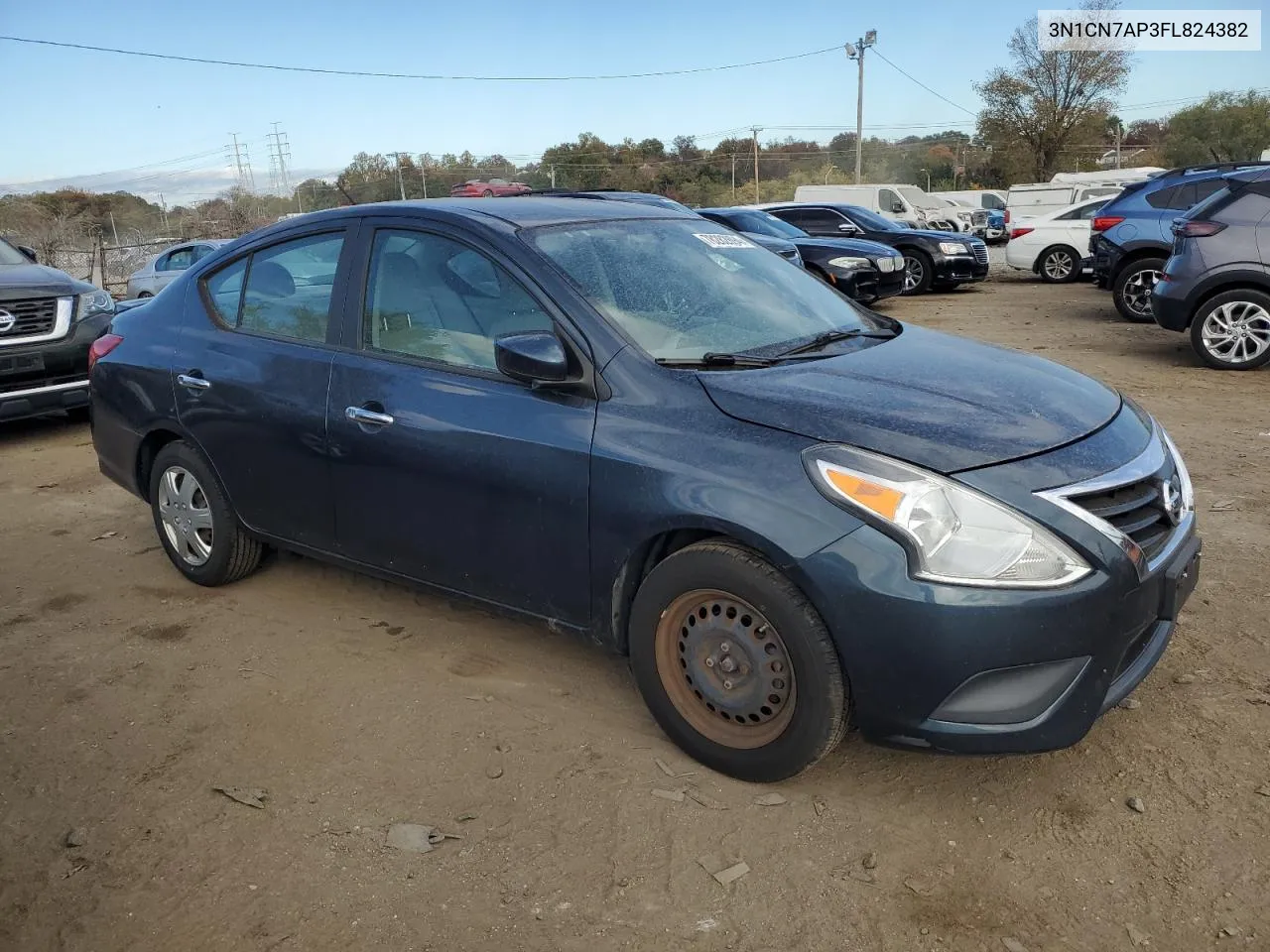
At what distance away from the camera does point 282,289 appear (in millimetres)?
4094

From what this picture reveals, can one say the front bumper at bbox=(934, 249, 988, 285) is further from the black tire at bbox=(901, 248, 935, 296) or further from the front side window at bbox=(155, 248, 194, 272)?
the front side window at bbox=(155, 248, 194, 272)

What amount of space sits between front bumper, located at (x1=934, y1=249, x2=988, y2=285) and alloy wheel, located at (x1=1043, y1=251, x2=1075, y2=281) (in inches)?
57.6

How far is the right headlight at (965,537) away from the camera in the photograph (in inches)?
97.3

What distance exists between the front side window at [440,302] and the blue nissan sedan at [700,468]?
0.04ft

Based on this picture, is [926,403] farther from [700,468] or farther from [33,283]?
[33,283]

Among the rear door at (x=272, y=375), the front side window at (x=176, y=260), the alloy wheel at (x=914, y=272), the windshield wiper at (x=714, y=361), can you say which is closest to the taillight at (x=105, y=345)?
the rear door at (x=272, y=375)

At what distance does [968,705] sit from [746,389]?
1.05 meters

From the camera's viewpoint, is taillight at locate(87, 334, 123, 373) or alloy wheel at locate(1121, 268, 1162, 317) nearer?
taillight at locate(87, 334, 123, 373)

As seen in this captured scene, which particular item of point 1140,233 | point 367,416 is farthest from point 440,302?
point 1140,233

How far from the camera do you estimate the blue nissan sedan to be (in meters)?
2.52

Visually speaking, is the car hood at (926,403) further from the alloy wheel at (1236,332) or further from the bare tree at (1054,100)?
the bare tree at (1054,100)

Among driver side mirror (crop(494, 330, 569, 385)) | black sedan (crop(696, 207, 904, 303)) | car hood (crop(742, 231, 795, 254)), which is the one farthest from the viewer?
black sedan (crop(696, 207, 904, 303))

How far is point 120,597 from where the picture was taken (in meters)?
4.59

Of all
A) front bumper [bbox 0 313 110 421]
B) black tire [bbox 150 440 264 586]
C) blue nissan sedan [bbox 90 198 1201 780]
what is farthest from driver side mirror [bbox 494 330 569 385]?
front bumper [bbox 0 313 110 421]
